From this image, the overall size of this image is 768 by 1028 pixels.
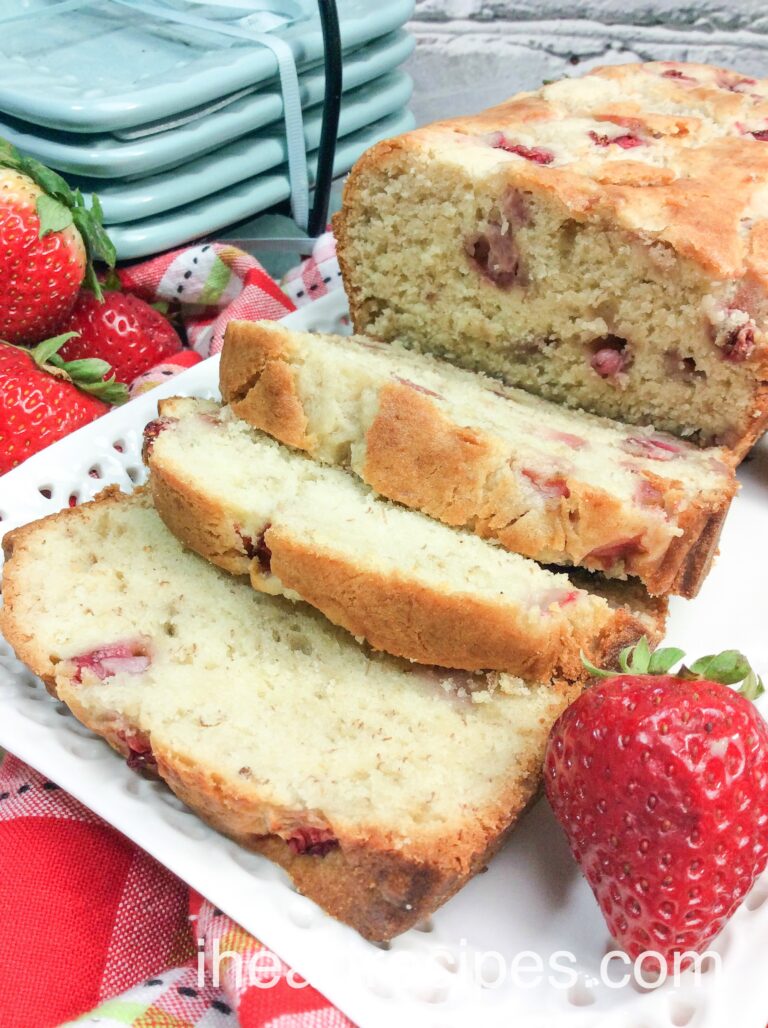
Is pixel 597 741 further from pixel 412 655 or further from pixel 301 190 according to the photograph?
pixel 301 190

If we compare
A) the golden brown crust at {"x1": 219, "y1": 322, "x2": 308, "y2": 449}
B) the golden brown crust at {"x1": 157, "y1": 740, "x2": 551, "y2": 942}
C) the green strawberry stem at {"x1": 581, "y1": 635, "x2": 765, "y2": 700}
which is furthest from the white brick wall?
the golden brown crust at {"x1": 157, "y1": 740, "x2": 551, "y2": 942}

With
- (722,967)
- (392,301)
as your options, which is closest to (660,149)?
(392,301)

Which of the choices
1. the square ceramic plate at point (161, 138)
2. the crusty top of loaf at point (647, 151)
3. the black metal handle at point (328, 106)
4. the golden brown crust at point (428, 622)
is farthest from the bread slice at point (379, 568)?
the black metal handle at point (328, 106)

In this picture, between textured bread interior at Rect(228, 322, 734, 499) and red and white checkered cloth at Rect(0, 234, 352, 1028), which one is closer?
red and white checkered cloth at Rect(0, 234, 352, 1028)

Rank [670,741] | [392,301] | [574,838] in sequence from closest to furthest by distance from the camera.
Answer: [670,741] → [574,838] → [392,301]

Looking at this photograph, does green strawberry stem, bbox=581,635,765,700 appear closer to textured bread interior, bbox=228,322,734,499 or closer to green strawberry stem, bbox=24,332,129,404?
textured bread interior, bbox=228,322,734,499

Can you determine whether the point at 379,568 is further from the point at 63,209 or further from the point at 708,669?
the point at 63,209

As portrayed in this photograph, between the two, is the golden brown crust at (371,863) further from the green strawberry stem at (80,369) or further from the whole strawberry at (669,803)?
the green strawberry stem at (80,369)
